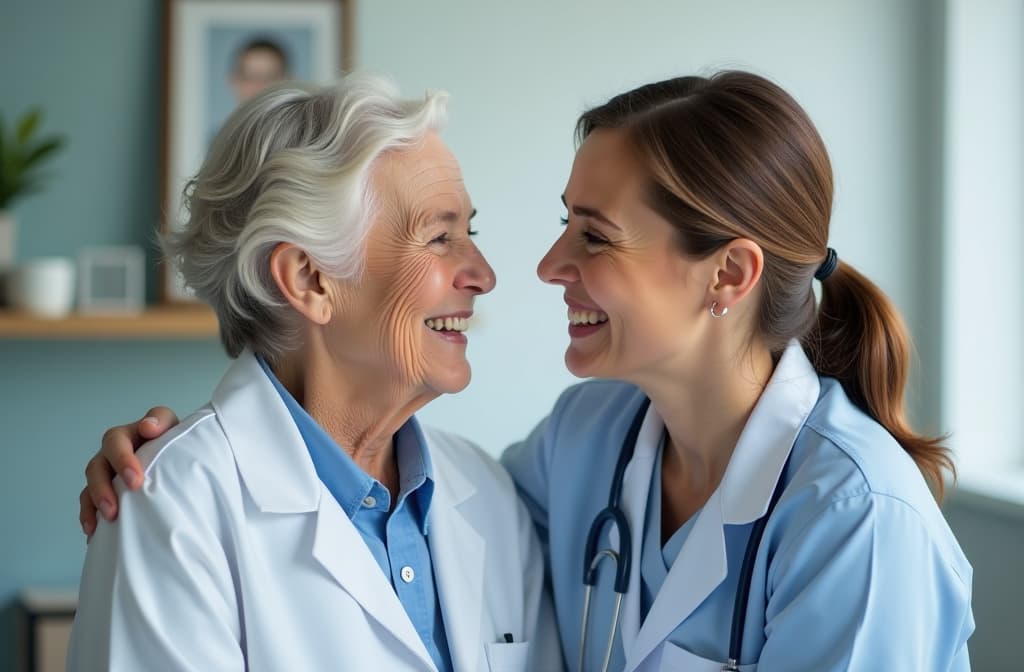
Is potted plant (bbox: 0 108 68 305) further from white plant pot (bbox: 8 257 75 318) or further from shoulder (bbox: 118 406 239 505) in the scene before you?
shoulder (bbox: 118 406 239 505)

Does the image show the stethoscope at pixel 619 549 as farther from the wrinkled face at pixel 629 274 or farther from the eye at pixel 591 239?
the eye at pixel 591 239

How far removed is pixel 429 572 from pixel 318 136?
647mm

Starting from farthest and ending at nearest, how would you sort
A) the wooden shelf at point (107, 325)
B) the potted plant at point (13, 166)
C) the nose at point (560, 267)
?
1. the potted plant at point (13, 166)
2. the wooden shelf at point (107, 325)
3. the nose at point (560, 267)

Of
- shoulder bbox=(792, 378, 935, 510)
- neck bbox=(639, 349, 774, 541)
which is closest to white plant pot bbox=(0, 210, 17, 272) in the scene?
neck bbox=(639, 349, 774, 541)

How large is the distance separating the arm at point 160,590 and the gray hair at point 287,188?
12.4 inches

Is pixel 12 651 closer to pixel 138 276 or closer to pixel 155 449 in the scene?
pixel 138 276

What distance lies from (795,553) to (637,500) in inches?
14.0

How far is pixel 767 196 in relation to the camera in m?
1.56

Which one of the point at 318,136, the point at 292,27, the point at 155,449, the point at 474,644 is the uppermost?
the point at 292,27

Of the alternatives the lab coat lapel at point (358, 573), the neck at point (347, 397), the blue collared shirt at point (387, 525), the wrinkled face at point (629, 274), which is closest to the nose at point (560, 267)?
the wrinkled face at point (629, 274)

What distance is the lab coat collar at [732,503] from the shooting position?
1.55 meters

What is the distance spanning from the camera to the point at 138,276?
9.83 ft

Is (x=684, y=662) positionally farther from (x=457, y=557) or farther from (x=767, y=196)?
(x=767, y=196)

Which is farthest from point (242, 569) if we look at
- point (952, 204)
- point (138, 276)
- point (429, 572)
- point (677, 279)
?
point (952, 204)
